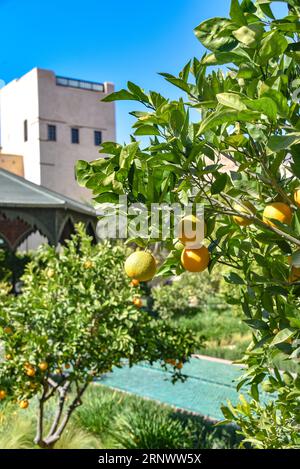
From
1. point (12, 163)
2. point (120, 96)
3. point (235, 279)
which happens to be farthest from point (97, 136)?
point (120, 96)

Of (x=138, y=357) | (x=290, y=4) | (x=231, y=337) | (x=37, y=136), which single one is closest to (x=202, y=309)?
(x=231, y=337)

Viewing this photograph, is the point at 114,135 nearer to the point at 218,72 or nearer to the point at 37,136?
the point at 37,136

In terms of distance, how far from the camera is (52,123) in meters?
36.4

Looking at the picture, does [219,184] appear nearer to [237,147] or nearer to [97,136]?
[237,147]

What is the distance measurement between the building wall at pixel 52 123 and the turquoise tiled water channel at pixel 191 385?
1036 inches

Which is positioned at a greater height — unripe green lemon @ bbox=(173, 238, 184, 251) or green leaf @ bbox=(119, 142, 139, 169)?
green leaf @ bbox=(119, 142, 139, 169)

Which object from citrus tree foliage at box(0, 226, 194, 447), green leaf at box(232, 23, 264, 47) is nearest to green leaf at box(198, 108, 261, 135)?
green leaf at box(232, 23, 264, 47)

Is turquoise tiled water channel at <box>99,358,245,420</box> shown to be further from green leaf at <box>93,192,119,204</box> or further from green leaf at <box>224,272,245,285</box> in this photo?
green leaf at <box>93,192,119,204</box>

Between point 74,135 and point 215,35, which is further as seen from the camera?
point 74,135

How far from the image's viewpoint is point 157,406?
721 cm

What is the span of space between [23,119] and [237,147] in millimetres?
37763

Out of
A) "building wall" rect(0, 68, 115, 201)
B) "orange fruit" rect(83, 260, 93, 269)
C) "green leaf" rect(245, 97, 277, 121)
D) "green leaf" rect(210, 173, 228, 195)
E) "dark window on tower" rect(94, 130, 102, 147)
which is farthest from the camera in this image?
"dark window on tower" rect(94, 130, 102, 147)

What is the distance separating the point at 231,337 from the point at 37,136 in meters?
26.4

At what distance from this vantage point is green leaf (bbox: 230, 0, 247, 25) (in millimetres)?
1279
